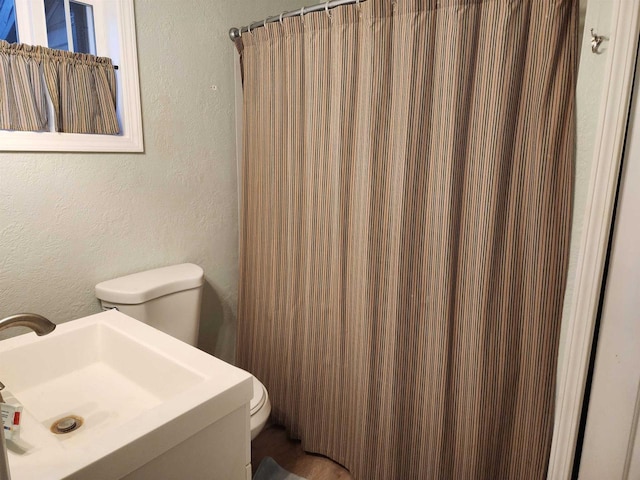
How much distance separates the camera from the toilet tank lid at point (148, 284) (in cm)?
146

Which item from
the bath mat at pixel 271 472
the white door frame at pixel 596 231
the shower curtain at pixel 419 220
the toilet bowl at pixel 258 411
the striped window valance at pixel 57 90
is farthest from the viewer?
the bath mat at pixel 271 472

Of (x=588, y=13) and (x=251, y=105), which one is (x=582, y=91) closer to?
(x=588, y=13)

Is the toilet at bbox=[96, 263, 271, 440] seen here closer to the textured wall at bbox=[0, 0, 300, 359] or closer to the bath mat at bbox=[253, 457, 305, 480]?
the textured wall at bbox=[0, 0, 300, 359]

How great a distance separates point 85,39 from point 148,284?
2.97 feet

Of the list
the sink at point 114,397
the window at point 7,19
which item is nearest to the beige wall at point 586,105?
the sink at point 114,397

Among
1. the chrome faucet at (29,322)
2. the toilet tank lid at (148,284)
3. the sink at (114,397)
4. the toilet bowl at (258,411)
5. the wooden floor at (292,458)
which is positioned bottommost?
the wooden floor at (292,458)

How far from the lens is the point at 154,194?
1.66 m

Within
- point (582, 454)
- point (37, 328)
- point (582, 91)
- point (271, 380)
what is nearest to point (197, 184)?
point (271, 380)

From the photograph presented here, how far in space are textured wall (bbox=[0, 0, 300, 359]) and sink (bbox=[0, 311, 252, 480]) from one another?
0.28 metres

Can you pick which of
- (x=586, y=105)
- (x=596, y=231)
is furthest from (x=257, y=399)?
(x=586, y=105)

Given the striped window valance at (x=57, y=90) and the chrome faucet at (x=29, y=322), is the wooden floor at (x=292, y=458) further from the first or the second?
the striped window valance at (x=57, y=90)

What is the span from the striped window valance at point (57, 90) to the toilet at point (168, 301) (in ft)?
1.81

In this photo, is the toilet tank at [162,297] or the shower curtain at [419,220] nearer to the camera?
the shower curtain at [419,220]

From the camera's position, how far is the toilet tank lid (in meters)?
1.46
